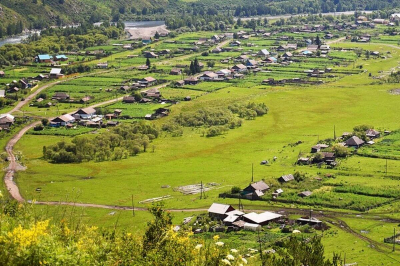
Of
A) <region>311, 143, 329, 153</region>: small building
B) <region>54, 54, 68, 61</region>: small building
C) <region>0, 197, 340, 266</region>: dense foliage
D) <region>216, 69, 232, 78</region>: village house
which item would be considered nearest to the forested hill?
<region>54, 54, 68, 61</region>: small building

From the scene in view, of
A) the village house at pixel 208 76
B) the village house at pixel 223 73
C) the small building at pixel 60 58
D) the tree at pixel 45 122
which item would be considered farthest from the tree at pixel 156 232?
the small building at pixel 60 58

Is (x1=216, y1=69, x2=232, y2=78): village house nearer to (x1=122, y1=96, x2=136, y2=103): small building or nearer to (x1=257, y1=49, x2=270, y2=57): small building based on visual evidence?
(x1=257, y1=49, x2=270, y2=57): small building

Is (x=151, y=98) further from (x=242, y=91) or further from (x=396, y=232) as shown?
(x=396, y=232)

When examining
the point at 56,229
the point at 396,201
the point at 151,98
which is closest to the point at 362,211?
the point at 396,201

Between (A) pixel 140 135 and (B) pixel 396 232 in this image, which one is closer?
(B) pixel 396 232

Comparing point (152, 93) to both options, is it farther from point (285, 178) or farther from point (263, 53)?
point (285, 178)

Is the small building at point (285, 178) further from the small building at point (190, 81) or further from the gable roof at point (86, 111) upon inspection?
the small building at point (190, 81)

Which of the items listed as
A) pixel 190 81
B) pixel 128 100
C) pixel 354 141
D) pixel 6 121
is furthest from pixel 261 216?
pixel 190 81

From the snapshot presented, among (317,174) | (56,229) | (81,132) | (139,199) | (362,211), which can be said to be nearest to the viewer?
(56,229)
